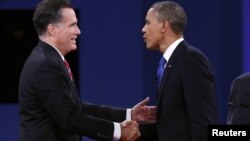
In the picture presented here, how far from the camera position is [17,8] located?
543 centimetres

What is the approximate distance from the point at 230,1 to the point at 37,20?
120 inches

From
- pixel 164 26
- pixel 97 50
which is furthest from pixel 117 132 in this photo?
pixel 97 50

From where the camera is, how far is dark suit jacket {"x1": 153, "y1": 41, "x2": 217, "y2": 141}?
2.71 metres

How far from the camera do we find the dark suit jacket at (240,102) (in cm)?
265

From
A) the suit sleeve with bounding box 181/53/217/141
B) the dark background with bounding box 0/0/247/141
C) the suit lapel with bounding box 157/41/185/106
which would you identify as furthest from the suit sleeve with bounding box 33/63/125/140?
the dark background with bounding box 0/0/247/141

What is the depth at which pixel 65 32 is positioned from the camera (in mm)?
2910

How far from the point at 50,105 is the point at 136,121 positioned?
757 millimetres

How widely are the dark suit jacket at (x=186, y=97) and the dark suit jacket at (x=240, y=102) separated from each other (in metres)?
0.10

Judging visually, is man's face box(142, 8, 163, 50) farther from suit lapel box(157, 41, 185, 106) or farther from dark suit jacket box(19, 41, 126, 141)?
dark suit jacket box(19, 41, 126, 141)

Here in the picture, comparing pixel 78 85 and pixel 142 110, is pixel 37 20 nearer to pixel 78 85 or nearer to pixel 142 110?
pixel 142 110

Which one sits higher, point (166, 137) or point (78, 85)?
point (166, 137)

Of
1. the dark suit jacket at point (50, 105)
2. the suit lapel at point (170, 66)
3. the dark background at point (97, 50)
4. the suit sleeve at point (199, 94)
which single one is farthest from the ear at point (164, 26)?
the dark background at point (97, 50)

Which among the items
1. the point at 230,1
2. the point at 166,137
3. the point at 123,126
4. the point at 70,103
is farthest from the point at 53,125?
the point at 230,1

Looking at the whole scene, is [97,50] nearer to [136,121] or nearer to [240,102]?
[136,121]
